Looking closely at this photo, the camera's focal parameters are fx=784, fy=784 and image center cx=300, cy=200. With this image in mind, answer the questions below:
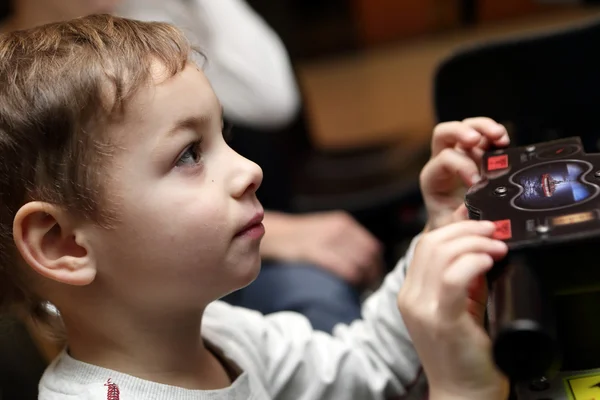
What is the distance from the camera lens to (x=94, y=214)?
1.91 ft

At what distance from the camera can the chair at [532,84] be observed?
839 mm

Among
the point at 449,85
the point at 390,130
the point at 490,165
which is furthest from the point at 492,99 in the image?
the point at 390,130

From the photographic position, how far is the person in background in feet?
3.20

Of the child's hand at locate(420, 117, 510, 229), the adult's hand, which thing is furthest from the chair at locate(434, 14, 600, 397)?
the adult's hand

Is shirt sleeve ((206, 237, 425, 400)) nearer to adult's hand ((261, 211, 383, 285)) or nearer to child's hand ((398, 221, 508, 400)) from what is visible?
child's hand ((398, 221, 508, 400))

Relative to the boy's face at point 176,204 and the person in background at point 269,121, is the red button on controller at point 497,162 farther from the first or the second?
the person in background at point 269,121

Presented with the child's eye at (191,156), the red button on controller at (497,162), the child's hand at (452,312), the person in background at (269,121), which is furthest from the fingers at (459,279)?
the person in background at (269,121)

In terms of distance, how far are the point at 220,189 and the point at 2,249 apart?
18 centimetres

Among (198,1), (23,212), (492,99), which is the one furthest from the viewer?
(198,1)

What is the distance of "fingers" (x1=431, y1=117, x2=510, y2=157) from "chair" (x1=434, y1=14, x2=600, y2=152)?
0.61 feet

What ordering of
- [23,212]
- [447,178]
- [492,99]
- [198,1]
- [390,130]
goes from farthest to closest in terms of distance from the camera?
[390,130], [198,1], [492,99], [447,178], [23,212]

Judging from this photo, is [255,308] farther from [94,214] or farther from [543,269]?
[543,269]

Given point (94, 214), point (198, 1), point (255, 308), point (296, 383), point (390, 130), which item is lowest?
point (390, 130)

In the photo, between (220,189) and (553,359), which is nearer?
(553,359)
